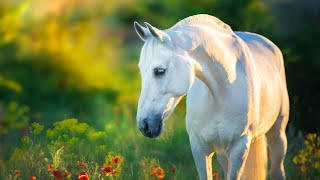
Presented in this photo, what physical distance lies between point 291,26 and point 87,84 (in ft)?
11.7

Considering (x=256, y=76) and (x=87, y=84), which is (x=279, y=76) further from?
(x=87, y=84)

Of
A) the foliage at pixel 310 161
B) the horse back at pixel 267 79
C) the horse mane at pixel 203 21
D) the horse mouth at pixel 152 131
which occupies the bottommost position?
the foliage at pixel 310 161

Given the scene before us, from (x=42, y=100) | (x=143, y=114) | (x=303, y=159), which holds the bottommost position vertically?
(x=303, y=159)

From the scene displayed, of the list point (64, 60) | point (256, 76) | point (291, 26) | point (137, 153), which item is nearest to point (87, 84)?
point (64, 60)

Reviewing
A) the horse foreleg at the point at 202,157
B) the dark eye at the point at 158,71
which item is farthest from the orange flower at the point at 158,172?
the dark eye at the point at 158,71

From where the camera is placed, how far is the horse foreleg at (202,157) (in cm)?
497

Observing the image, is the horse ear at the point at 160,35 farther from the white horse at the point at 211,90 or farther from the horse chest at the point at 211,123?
the horse chest at the point at 211,123

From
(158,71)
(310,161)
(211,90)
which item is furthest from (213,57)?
(310,161)

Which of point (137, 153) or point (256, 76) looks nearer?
point (256, 76)

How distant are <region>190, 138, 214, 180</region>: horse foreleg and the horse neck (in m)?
0.35

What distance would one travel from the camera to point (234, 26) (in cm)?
786

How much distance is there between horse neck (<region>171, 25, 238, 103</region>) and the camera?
4516 millimetres

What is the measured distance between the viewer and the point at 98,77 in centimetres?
1162

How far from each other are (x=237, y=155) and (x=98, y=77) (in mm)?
6906
